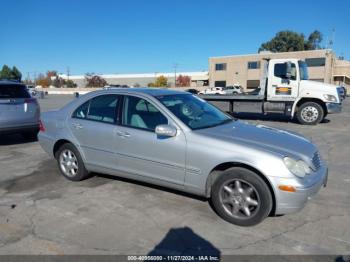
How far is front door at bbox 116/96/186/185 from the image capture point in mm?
4113

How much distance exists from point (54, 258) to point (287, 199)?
2489 mm

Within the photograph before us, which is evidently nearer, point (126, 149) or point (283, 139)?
point (283, 139)

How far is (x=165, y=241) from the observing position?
11.2 ft

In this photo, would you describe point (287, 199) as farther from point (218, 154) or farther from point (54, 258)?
point (54, 258)

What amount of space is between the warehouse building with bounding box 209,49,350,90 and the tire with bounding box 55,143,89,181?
51.7 metres

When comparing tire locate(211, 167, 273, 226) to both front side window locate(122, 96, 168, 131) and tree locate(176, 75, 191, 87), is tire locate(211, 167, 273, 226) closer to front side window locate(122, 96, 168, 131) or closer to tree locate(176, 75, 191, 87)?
front side window locate(122, 96, 168, 131)

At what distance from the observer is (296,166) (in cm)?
357

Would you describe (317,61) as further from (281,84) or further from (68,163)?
(68,163)

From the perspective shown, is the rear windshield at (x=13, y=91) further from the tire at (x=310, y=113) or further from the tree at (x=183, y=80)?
the tree at (x=183, y=80)

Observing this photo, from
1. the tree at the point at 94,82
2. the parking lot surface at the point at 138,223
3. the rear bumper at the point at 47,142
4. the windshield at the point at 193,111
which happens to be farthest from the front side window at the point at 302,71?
the tree at the point at 94,82

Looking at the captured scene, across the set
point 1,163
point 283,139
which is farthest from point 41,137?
point 283,139

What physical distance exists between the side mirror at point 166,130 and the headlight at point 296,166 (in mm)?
1380

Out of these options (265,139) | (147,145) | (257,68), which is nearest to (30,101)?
(147,145)

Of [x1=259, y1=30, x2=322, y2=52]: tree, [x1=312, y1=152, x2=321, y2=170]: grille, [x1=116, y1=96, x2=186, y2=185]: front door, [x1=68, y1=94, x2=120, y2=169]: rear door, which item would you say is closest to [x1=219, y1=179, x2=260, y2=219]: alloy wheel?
[x1=116, y1=96, x2=186, y2=185]: front door
